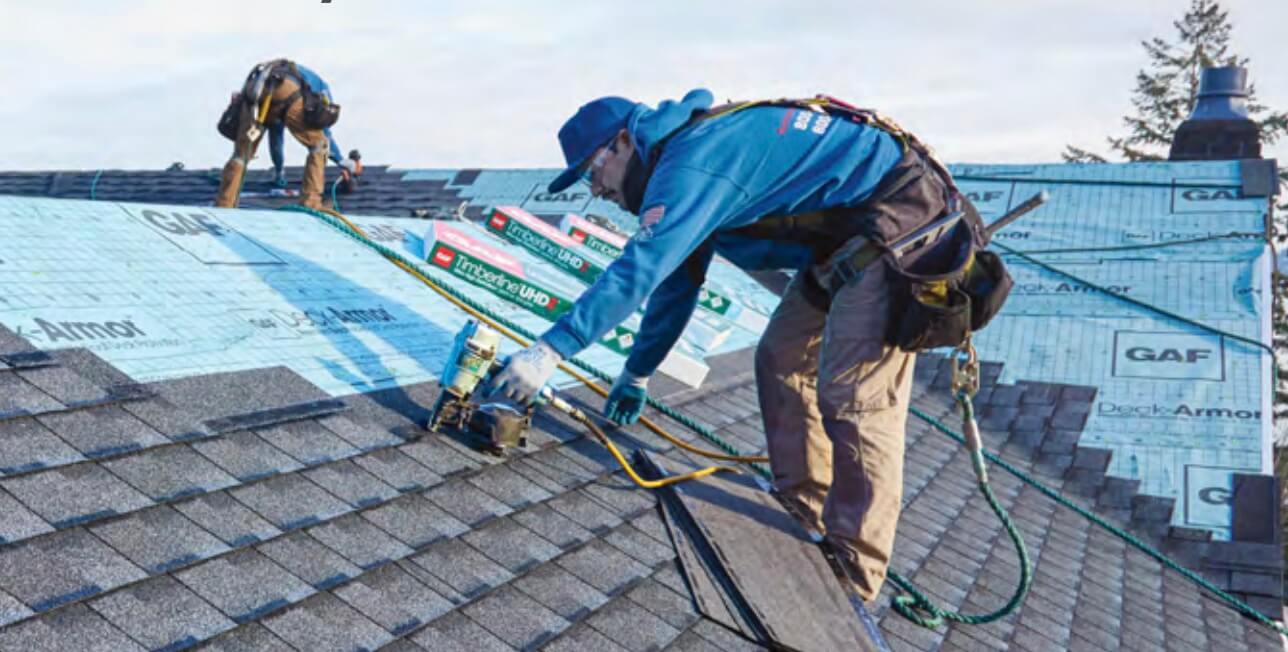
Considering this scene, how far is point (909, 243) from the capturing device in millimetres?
4285

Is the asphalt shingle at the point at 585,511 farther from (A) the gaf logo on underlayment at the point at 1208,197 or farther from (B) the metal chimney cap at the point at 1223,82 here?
(B) the metal chimney cap at the point at 1223,82

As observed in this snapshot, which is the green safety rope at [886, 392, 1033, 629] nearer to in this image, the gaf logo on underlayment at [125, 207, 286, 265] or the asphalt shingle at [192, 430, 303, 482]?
the asphalt shingle at [192, 430, 303, 482]

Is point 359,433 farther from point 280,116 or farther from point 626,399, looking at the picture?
point 280,116

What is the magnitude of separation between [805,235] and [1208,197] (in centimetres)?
695

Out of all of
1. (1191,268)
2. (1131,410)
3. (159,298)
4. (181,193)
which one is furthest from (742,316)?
(181,193)

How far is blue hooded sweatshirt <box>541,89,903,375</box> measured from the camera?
12.5 feet

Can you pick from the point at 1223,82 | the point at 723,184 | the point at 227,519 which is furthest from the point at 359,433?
the point at 1223,82

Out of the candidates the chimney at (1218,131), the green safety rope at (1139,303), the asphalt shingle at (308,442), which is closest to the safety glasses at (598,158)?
the asphalt shingle at (308,442)

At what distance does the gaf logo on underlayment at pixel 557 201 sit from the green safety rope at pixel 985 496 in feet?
19.6

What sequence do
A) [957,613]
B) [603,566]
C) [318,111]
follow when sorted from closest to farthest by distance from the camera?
[603,566] → [957,613] → [318,111]

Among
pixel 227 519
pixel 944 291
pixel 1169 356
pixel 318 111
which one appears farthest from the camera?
pixel 318 111

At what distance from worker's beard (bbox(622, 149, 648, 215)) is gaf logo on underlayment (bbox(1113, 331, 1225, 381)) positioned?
5345 millimetres

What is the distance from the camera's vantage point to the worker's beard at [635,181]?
168 inches

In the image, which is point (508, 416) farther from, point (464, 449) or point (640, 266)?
point (640, 266)
